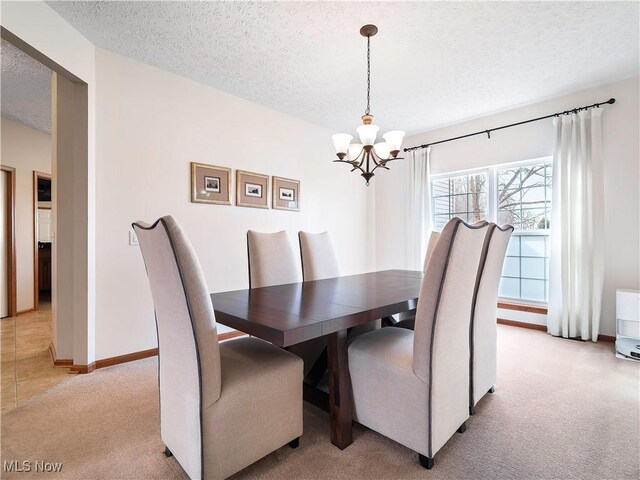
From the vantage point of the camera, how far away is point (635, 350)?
8.64ft

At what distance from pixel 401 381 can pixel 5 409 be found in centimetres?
230

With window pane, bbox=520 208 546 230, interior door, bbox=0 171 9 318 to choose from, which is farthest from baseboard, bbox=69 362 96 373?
window pane, bbox=520 208 546 230

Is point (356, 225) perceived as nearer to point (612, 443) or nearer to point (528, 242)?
point (528, 242)

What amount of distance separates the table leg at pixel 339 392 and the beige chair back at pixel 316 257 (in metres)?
1.19

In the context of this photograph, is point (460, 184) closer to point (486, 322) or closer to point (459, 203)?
point (459, 203)

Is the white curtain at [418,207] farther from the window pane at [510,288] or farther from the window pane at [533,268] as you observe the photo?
the window pane at [533,268]

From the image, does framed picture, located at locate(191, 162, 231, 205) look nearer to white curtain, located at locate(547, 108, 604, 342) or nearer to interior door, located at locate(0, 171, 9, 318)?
interior door, located at locate(0, 171, 9, 318)

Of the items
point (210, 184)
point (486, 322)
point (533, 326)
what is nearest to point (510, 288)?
point (533, 326)

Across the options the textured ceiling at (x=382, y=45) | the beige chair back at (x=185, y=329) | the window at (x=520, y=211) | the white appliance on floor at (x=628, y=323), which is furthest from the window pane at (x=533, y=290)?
the beige chair back at (x=185, y=329)

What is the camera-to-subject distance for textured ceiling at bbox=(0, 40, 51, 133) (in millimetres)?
2580

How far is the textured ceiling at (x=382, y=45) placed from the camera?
2.07 meters

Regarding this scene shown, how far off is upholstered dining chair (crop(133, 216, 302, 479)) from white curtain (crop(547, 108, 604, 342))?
317 centimetres

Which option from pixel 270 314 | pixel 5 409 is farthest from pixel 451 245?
pixel 5 409

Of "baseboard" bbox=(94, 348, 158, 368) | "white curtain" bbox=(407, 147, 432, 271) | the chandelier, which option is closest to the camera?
the chandelier
